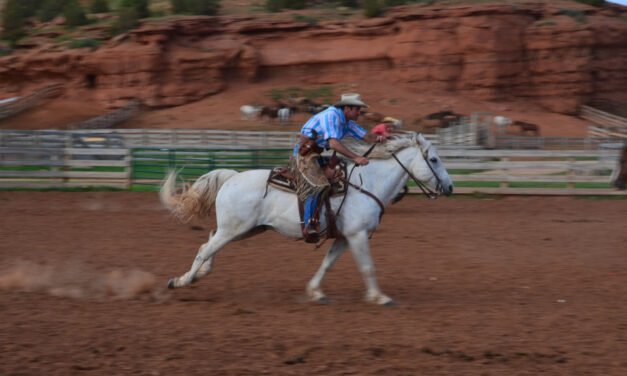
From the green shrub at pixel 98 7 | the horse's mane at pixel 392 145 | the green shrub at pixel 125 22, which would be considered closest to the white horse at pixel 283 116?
the green shrub at pixel 125 22

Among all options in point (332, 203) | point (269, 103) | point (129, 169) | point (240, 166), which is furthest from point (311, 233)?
point (269, 103)

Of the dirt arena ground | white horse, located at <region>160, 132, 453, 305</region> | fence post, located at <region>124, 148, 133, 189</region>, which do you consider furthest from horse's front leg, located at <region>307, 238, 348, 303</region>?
fence post, located at <region>124, 148, 133, 189</region>

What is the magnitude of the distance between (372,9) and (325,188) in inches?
1665

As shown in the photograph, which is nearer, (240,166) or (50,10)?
(240,166)

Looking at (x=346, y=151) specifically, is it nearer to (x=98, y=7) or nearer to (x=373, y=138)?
(x=373, y=138)

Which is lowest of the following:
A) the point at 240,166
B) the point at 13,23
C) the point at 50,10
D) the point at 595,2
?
the point at 50,10

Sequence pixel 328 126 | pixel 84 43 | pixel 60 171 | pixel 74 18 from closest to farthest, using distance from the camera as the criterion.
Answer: pixel 328 126 → pixel 60 171 → pixel 84 43 → pixel 74 18

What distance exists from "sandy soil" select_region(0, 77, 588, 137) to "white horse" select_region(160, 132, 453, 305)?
33139mm

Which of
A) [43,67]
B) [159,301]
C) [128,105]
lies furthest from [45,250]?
[43,67]

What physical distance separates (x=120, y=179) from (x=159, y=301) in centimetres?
1273

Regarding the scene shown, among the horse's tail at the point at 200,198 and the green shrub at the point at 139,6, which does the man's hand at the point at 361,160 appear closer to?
the horse's tail at the point at 200,198

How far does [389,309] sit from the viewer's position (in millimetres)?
7676

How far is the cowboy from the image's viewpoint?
304 inches

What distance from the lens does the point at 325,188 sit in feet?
25.5
